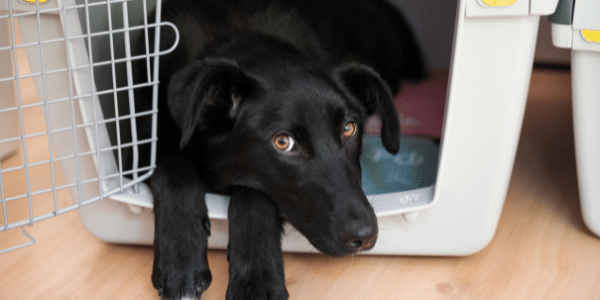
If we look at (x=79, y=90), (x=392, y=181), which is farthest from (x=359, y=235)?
(x=79, y=90)

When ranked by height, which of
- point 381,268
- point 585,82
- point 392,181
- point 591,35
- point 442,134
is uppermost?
point 591,35

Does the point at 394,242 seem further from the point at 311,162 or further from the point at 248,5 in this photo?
the point at 248,5

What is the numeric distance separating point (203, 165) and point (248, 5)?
1.86ft

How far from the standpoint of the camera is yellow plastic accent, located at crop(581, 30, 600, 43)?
1.30 metres

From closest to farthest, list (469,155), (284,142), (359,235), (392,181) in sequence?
1. (359,235)
2. (284,142)
3. (469,155)
4. (392,181)

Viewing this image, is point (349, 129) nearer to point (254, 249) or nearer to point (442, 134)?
point (442, 134)

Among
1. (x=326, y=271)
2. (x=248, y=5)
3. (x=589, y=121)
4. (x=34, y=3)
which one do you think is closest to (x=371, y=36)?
(x=248, y=5)

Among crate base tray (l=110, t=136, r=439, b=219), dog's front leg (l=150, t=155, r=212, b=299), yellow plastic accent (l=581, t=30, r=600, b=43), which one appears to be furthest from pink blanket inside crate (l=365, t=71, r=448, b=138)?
dog's front leg (l=150, t=155, r=212, b=299)

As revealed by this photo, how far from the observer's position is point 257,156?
1236mm

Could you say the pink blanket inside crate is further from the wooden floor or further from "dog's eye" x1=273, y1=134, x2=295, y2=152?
"dog's eye" x1=273, y1=134, x2=295, y2=152

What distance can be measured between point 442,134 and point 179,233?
667 mm

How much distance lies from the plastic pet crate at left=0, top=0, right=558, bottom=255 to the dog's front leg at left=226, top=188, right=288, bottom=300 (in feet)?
0.28

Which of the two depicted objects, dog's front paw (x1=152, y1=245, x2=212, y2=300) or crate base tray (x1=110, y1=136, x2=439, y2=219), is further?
crate base tray (x1=110, y1=136, x2=439, y2=219)

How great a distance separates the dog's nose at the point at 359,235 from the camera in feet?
3.62
